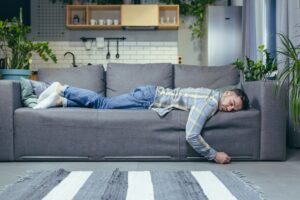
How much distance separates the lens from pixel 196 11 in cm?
576

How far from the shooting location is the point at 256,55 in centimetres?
488

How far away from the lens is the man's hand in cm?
269

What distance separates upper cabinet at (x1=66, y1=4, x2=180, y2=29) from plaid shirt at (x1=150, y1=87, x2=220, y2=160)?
8.51 ft

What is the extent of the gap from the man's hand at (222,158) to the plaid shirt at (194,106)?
0.03 meters

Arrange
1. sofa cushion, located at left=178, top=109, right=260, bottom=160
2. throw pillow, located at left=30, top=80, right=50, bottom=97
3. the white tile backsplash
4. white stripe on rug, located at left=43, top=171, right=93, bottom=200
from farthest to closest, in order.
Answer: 1. the white tile backsplash
2. throw pillow, located at left=30, top=80, right=50, bottom=97
3. sofa cushion, located at left=178, top=109, right=260, bottom=160
4. white stripe on rug, located at left=43, top=171, right=93, bottom=200

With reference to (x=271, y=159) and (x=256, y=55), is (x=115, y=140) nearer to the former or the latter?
(x=271, y=159)

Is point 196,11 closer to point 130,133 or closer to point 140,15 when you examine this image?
point 140,15

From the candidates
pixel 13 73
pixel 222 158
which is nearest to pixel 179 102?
pixel 222 158

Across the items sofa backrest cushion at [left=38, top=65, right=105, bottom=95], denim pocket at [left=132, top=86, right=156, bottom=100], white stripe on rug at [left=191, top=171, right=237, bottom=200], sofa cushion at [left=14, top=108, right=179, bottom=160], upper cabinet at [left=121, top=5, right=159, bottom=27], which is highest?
upper cabinet at [left=121, top=5, right=159, bottom=27]

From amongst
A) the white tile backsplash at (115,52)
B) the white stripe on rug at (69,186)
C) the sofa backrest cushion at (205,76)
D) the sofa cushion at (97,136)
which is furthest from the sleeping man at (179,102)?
the white tile backsplash at (115,52)

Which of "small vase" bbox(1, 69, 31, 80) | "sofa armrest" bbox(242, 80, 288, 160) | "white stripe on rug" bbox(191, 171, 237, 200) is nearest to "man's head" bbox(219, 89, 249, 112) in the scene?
"sofa armrest" bbox(242, 80, 288, 160)

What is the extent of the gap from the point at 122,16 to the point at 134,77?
2.16m

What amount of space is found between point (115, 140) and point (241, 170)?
34.2 inches

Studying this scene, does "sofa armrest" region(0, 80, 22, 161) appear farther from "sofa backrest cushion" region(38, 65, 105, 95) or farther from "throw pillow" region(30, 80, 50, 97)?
"sofa backrest cushion" region(38, 65, 105, 95)
